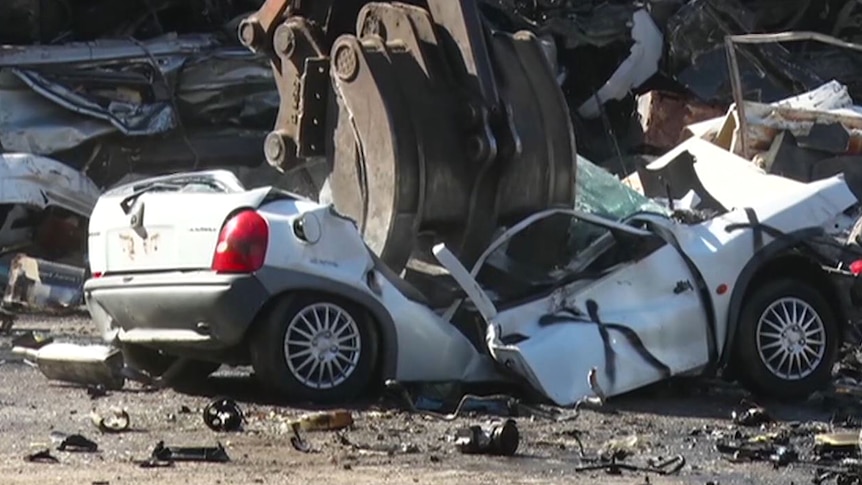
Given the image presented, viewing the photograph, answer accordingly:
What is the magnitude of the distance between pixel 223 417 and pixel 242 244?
122 centimetres

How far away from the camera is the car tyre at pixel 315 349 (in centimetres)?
1031

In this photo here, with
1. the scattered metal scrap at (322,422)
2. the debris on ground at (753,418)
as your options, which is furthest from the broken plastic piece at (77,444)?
the debris on ground at (753,418)

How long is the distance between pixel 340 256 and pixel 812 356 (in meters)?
2.89

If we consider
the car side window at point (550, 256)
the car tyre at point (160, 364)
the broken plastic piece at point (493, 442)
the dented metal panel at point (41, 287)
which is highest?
the car side window at point (550, 256)

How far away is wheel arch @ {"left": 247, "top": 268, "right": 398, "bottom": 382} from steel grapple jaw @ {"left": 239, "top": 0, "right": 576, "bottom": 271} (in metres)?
0.99

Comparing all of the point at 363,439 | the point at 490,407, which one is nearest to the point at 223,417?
the point at 363,439

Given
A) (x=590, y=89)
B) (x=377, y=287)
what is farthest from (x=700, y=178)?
(x=590, y=89)

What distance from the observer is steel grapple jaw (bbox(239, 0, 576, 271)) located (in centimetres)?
1152

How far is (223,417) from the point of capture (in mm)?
9383

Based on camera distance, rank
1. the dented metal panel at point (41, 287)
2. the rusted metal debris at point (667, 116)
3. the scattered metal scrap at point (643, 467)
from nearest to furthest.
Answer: the scattered metal scrap at point (643, 467)
the dented metal panel at point (41, 287)
the rusted metal debris at point (667, 116)

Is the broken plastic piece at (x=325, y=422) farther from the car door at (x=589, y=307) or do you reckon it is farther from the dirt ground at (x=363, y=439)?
the car door at (x=589, y=307)

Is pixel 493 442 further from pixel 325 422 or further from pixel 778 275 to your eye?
pixel 778 275

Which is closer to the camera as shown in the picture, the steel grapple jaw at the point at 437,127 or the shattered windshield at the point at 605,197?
the steel grapple jaw at the point at 437,127

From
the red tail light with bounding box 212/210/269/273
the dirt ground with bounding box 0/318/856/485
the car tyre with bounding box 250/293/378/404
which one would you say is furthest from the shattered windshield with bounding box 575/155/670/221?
the red tail light with bounding box 212/210/269/273
